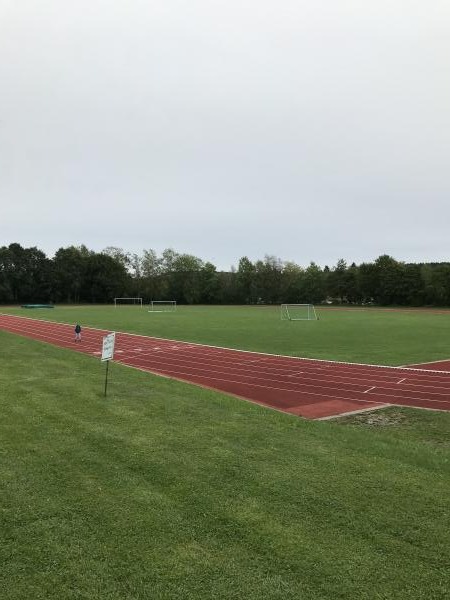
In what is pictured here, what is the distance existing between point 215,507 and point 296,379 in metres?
10.0

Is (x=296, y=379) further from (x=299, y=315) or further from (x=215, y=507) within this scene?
(x=299, y=315)

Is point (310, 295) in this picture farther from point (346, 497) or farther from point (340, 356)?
point (346, 497)

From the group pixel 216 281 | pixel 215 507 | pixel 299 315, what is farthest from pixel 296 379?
pixel 216 281

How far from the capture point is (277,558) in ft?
14.1

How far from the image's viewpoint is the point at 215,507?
5.27 metres

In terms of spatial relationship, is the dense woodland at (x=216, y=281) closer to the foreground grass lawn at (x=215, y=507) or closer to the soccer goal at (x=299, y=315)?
the soccer goal at (x=299, y=315)

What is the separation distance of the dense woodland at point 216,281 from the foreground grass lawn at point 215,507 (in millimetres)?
85808

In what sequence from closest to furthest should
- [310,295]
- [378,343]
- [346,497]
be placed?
[346,497] → [378,343] → [310,295]

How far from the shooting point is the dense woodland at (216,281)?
306 ft

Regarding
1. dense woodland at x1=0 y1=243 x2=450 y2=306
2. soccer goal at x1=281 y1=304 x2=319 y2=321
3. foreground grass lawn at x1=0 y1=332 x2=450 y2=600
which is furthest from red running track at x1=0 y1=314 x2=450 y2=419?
dense woodland at x1=0 y1=243 x2=450 y2=306

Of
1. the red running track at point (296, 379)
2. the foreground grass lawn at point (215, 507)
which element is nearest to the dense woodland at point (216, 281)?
the red running track at point (296, 379)

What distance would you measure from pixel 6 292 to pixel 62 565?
99002 millimetres

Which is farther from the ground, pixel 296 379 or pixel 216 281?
pixel 216 281

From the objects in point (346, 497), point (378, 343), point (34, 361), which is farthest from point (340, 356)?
point (346, 497)
